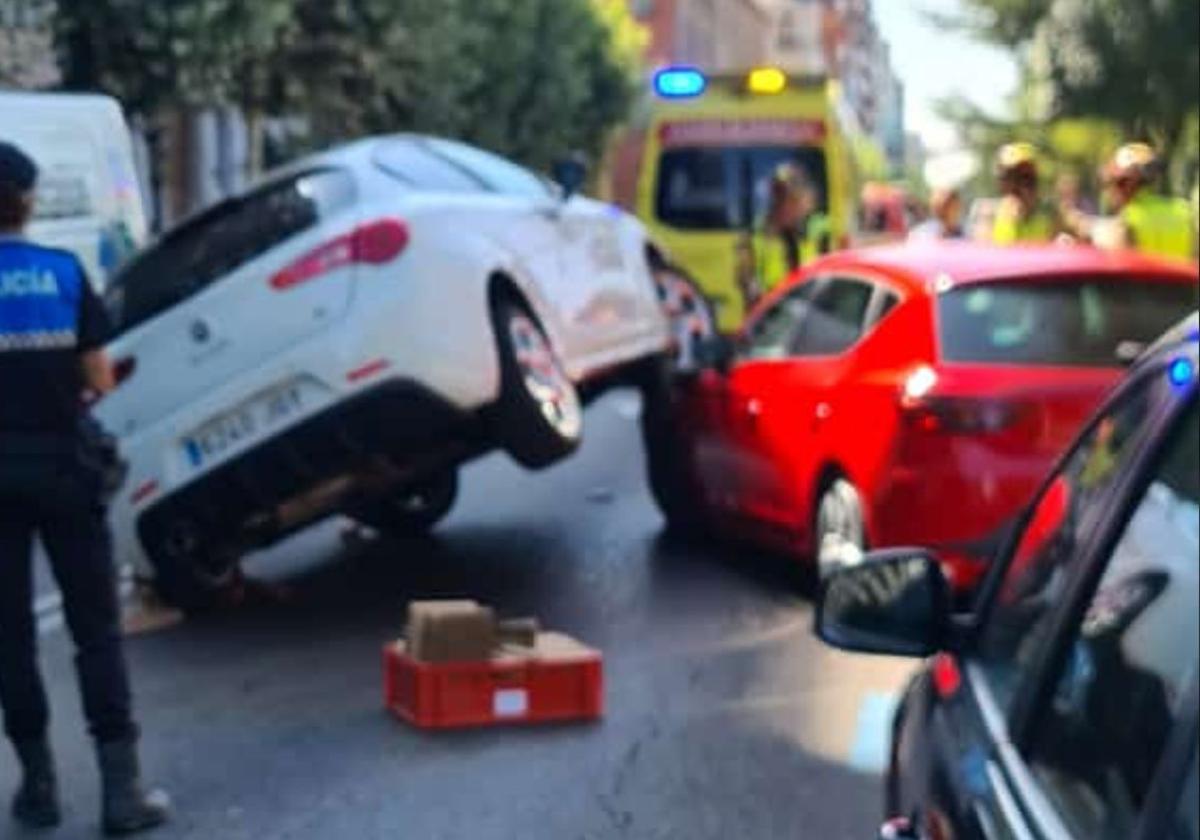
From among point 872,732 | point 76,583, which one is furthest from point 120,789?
point 872,732

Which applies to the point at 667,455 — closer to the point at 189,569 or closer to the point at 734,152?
the point at 189,569

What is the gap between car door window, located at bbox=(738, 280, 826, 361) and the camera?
409 inches

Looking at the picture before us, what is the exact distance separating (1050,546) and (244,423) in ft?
Result: 20.4

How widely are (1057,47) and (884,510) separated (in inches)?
389

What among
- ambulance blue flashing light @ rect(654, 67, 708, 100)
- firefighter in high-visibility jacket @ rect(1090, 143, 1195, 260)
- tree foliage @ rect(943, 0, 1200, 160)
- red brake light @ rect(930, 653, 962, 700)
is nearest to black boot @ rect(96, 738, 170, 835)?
red brake light @ rect(930, 653, 962, 700)

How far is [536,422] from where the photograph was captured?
9.48 metres

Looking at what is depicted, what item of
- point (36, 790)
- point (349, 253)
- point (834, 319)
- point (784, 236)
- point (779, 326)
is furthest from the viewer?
point (784, 236)

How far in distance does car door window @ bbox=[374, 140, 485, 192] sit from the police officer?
12.6 ft

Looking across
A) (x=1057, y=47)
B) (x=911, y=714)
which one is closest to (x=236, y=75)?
(x=1057, y=47)

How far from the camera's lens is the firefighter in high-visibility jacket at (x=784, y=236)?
1720 cm

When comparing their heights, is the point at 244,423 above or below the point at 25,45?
below

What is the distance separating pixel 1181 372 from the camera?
9.25 feet

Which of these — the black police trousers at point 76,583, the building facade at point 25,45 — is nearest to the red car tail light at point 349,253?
the black police trousers at point 76,583

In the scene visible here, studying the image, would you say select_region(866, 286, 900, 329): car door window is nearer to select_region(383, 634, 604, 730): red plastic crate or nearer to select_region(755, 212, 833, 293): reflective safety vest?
select_region(383, 634, 604, 730): red plastic crate
